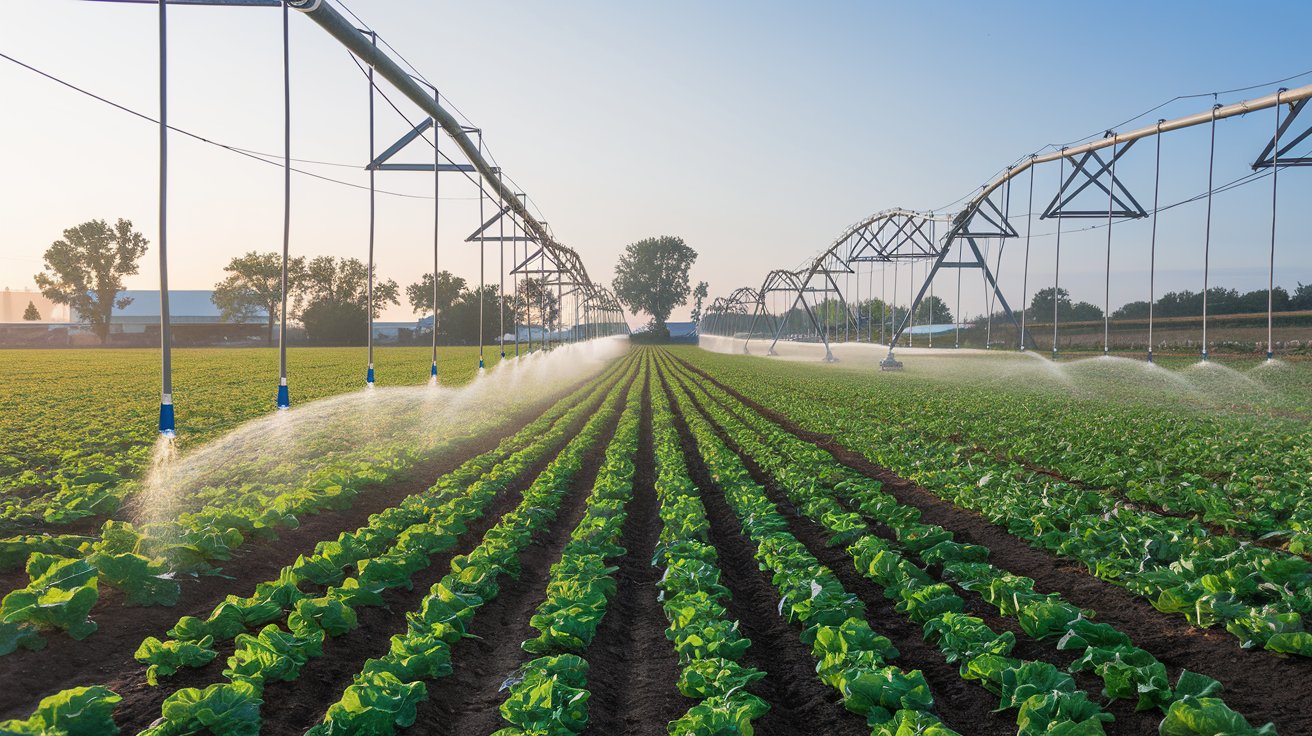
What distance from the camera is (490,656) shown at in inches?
225

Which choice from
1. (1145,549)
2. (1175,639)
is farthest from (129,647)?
(1145,549)

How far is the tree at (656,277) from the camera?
174500 millimetres

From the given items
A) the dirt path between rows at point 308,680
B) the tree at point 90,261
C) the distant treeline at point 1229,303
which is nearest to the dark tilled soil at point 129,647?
the dirt path between rows at point 308,680

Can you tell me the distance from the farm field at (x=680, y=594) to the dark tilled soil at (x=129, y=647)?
0.03 m

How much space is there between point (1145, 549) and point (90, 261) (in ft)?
258

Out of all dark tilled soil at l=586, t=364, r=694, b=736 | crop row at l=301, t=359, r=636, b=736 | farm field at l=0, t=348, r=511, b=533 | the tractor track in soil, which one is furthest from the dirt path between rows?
farm field at l=0, t=348, r=511, b=533

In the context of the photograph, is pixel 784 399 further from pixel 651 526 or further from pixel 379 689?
pixel 379 689

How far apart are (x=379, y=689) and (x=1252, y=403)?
91.1 ft

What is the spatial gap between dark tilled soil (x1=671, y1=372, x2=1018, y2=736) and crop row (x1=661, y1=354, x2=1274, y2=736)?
93mm

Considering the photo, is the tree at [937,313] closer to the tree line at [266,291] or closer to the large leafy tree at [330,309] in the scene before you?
the tree line at [266,291]

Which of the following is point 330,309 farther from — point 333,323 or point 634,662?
point 634,662

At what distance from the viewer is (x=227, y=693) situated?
167 inches

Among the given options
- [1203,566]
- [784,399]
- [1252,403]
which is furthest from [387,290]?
[1203,566]

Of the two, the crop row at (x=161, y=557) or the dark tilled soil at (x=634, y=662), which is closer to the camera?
the dark tilled soil at (x=634, y=662)
